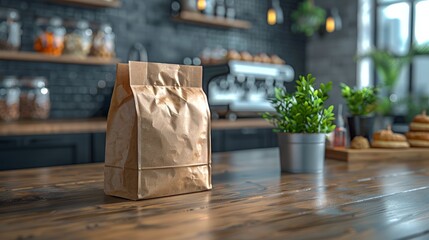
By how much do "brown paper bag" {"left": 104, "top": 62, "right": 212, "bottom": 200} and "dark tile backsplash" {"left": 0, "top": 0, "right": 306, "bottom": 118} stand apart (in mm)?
2616

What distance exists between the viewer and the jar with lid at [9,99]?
2982 millimetres

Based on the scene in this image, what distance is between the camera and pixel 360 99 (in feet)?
5.31

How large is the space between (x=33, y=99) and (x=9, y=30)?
1.57ft

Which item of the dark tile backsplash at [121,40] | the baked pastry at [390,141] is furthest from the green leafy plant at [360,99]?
the dark tile backsplash at [121,40]

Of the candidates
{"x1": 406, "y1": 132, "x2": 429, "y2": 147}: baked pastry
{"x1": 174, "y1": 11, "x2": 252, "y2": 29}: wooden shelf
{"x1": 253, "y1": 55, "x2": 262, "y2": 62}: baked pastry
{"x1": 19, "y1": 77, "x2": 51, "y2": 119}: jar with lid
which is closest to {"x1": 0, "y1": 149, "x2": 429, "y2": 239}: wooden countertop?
{"x1": 406, "y1": 132, "x2": 429, "y2": 147}: baked pastry

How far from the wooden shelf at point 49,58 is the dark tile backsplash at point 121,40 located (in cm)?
16

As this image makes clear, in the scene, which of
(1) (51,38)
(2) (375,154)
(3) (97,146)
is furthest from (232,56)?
(2) (375,154)

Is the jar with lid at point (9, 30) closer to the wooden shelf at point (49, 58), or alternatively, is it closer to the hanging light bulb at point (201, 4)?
the wooden shelf at point (49, 58)

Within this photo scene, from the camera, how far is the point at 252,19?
4.82 meters

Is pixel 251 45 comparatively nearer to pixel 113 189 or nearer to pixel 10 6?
pixel 10 6

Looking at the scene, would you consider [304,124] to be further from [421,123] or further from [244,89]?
[244,89]

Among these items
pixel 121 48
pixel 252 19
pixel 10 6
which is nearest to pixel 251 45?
pixel 252 19

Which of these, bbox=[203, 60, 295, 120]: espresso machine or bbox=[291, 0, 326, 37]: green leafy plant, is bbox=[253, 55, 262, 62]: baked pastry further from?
bbox=[291, 0, 326, 37]: green leafy plant

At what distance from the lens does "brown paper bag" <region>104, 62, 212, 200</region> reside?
33.5 inches
